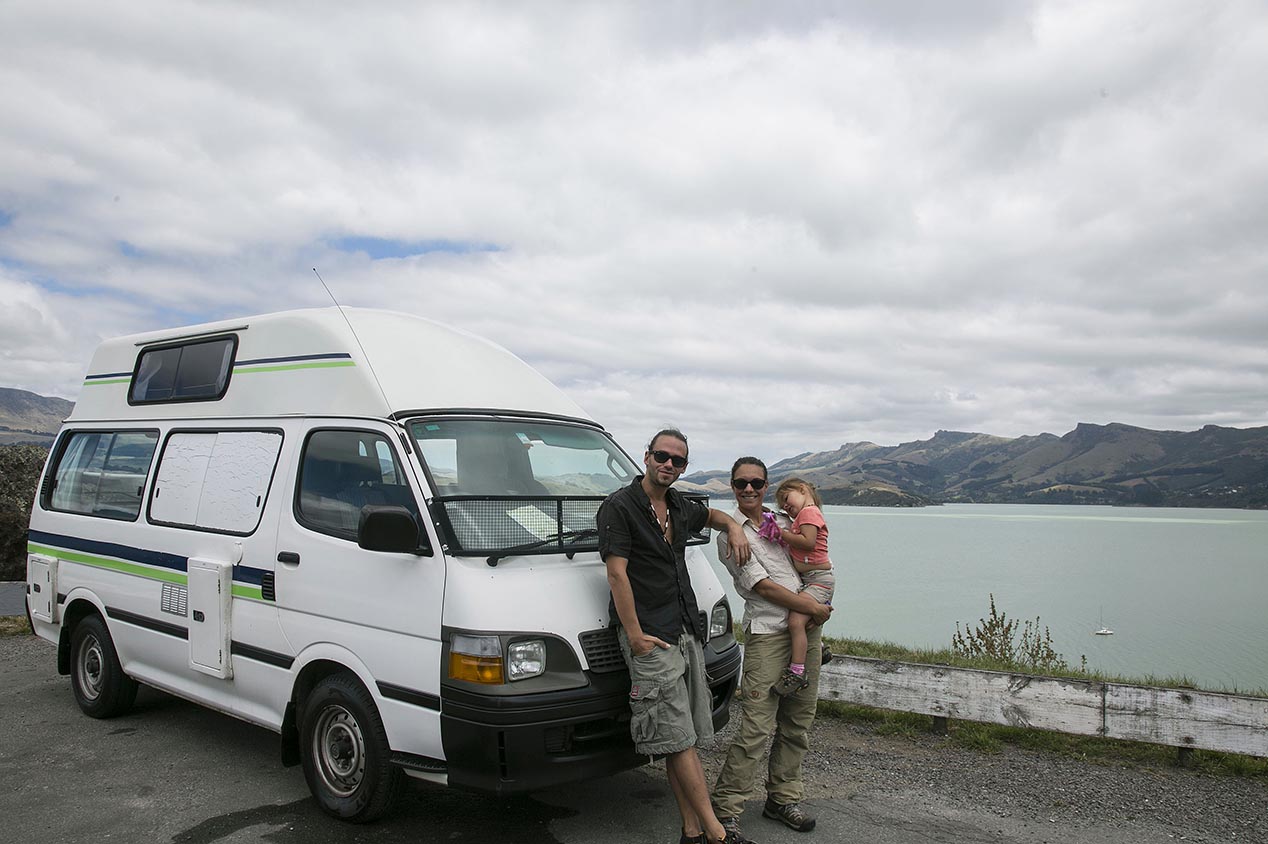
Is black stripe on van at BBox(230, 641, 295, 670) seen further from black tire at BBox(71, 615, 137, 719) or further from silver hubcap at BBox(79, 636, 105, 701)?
silver hubcap at BBox(79, 636, 105, 701)

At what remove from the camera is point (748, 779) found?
14.8ft

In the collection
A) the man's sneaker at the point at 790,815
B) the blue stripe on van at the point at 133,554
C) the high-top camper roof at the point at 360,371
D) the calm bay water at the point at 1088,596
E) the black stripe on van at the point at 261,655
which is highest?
the high-top camper roof at the point at 360,371

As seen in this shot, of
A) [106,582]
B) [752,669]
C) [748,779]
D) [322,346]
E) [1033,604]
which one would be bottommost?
[1033,604]

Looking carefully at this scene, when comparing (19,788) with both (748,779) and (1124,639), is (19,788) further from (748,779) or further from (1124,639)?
(1124,639)

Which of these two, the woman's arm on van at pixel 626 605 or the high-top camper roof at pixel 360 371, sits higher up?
the high-top camper roof at pixel 360 371

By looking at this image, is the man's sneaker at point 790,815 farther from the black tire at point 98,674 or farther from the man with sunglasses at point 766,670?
the black tire at point 98,674

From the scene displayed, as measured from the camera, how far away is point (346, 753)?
4633mm

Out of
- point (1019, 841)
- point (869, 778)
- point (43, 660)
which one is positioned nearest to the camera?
point (1019, 841)

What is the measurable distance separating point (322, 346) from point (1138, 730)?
588 cm

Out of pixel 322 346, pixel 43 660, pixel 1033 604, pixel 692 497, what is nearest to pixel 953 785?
pixel 692 497

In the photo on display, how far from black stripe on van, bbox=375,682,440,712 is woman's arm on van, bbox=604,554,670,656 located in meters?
0.98

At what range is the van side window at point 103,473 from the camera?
637 cm

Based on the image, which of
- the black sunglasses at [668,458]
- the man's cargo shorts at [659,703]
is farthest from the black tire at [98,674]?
the black sunglasses at [668,458]

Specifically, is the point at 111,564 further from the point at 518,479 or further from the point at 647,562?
the point at 647,562
